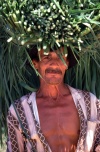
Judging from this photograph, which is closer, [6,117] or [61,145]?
[61,145]

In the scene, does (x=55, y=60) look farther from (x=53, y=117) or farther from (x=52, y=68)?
(x=53, y=117)

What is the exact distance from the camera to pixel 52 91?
3.31m

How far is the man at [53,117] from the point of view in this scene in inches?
127

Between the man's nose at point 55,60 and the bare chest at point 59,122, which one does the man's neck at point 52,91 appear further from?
the man's nose at point 55,60

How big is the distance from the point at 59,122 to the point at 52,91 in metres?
0.16

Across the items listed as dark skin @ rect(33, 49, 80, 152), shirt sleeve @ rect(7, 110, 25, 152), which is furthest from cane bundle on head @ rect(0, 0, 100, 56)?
shirt sleeve @ rect(7, 110, 25, 152)

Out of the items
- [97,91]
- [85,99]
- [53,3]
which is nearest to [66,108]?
[85,99]

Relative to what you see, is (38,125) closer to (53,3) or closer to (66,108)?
(66,108)

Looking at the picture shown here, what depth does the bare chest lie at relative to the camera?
328 centimetres

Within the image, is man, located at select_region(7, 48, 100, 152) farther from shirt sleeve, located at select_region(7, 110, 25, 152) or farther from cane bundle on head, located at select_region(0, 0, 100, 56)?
cane bundle on head, located at select_region(0, 0, 100, 56)

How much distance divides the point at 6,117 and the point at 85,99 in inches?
18.1

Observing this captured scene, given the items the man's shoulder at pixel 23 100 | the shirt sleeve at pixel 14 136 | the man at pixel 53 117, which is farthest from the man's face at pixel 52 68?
the shirt sleeve at pixel 14 136

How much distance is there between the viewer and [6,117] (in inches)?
139

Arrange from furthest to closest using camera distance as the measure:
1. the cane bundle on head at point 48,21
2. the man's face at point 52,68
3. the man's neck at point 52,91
Answer: the man's neck at point 52,91 → the man's face at point 52,68 → the cane bundle on head at point 48,21
